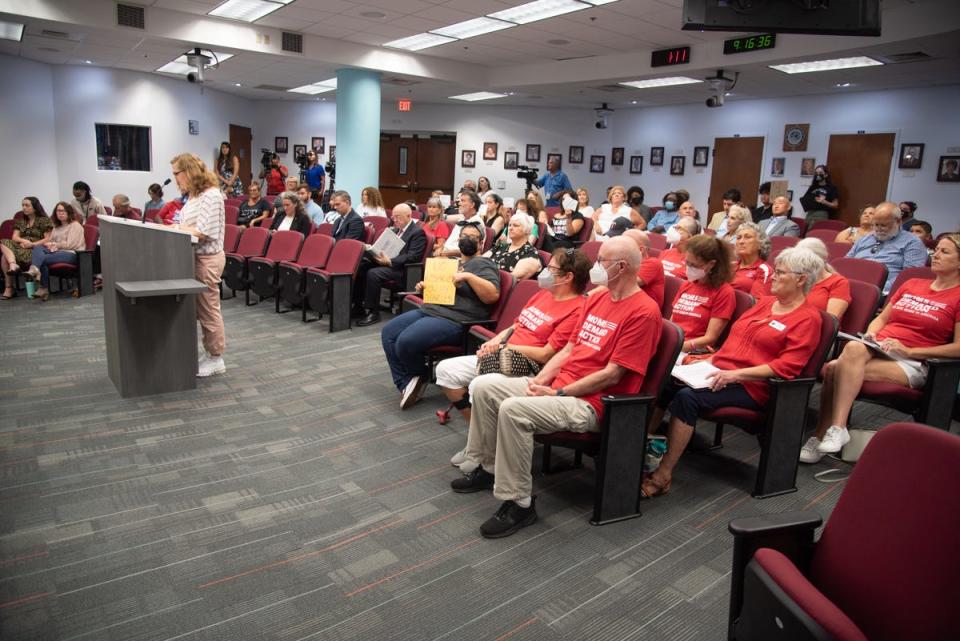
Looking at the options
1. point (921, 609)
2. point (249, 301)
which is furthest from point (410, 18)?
point (921, 609)

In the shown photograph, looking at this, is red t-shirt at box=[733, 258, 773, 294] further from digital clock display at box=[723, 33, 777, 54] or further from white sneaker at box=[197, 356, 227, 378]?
digital clock display at box=[723, 33, 777, 54]

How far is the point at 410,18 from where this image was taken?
8.01 metres

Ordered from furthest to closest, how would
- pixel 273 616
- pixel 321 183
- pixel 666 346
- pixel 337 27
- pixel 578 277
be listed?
pixel 321 183, pixel 337 27, pixel 578 277, pixel 666 346, pixel 273 616

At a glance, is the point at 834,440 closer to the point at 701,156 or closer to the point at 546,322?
the point at 546,322

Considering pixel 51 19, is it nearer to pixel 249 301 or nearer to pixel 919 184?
pixel 249 301

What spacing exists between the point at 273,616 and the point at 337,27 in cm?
853

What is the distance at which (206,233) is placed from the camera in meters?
4.44

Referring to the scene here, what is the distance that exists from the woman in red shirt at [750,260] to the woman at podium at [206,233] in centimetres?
368

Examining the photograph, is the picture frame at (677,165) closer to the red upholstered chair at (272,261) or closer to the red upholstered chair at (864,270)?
the red upholstered chair at (864,270)

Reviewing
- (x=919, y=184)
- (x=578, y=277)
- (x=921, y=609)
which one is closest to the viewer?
(x=921, y=609)

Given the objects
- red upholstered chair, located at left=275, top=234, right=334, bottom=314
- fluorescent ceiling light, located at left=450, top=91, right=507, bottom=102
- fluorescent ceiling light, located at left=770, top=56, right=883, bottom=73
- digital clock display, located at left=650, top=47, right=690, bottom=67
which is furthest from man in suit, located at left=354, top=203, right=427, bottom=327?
fluorescent ceiling light, located at left=450, top=91, right=507, bottom=102

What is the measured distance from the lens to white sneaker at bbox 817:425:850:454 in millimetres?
3426

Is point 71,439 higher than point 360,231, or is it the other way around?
point 360,231

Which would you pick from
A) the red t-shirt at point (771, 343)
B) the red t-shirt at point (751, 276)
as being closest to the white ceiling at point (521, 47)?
the red t-shirt at point (751, 276)
